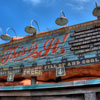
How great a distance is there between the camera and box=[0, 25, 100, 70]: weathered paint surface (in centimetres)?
1196

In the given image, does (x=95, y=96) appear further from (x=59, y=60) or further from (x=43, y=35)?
(x=43, y=35)

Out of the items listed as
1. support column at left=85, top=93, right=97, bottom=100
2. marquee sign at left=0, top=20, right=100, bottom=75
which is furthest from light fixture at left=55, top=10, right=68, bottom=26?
support column at left=85, top=93, right=97, bottom=100

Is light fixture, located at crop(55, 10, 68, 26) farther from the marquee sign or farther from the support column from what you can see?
the support column

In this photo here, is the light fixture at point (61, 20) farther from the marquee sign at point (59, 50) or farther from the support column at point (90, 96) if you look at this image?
the support column at point (90, 96)

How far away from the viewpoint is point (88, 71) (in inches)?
473

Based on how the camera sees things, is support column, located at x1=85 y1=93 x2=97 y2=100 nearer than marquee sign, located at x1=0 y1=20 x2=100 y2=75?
Yes

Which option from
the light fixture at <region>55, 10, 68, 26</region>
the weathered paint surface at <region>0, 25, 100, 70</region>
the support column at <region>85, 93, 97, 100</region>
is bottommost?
the support column at <region>85, 93, 97, 100</region>

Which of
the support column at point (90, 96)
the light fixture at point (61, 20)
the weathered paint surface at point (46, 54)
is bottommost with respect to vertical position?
the support column at point (90, 96)

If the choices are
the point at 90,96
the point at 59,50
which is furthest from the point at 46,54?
the point at 90,96

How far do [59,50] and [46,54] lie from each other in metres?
1.35

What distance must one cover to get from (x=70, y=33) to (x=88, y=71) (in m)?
4.03

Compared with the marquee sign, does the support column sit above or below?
below

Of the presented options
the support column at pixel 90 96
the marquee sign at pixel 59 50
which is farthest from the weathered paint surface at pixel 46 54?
the support column at pixel 90 96

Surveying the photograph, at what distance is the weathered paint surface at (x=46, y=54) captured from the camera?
12.0 metres
